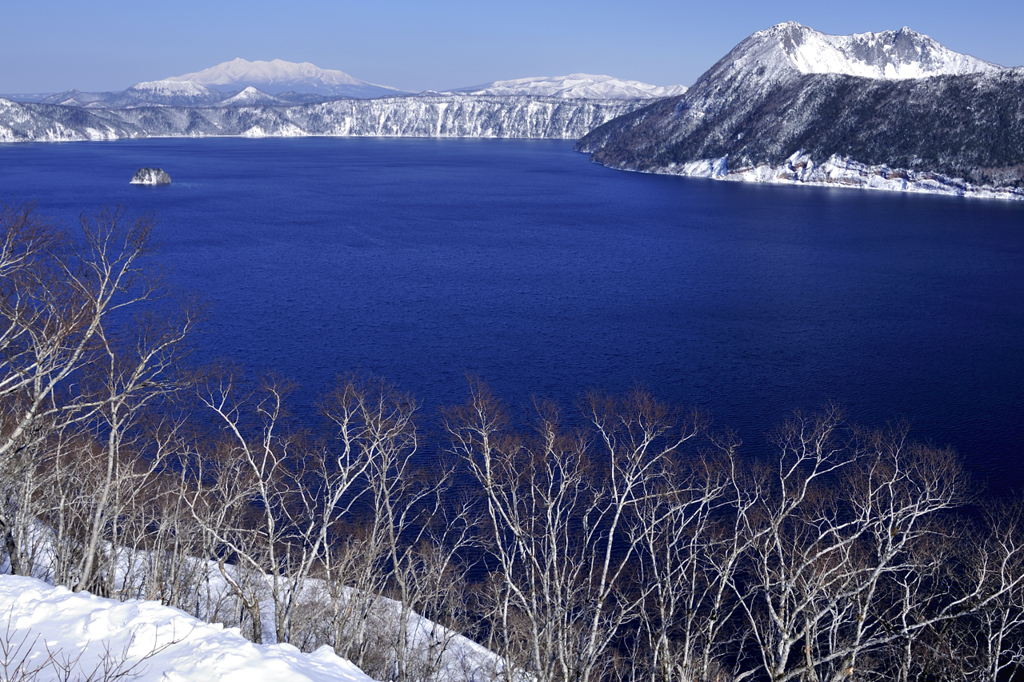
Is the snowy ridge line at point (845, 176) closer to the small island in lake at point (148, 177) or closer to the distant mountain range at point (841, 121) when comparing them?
the distant mountain range at point (841, 121)

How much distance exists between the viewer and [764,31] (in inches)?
6142

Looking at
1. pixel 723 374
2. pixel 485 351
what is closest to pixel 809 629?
pixel 723 374

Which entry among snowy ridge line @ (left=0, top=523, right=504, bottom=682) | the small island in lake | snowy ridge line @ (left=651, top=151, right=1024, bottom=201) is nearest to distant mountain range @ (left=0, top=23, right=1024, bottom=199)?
snowy ridge line @ (left=651, top=151, right=1024, bottom=201)

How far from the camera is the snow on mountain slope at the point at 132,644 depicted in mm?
8648

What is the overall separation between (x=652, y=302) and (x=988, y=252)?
3321 centimetres

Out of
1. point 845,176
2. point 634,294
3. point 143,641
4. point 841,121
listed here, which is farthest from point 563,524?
point 841,121

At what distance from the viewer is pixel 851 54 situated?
6363 inches

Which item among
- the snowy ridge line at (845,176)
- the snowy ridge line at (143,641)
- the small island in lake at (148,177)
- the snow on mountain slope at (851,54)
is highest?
the snow on mountain slope at (851,54)

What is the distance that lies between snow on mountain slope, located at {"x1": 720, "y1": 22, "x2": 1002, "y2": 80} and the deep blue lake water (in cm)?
6170

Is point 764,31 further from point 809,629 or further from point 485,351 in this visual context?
point 809,629

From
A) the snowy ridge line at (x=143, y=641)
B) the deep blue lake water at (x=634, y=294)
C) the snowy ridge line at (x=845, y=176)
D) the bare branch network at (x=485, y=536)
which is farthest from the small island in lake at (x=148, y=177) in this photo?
the snowy ridge line at (x=143, y=641)

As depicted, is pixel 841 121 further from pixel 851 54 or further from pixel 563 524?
pixel 563 524

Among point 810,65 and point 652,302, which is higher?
point 810,65

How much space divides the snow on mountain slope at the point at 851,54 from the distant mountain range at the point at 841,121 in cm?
31
